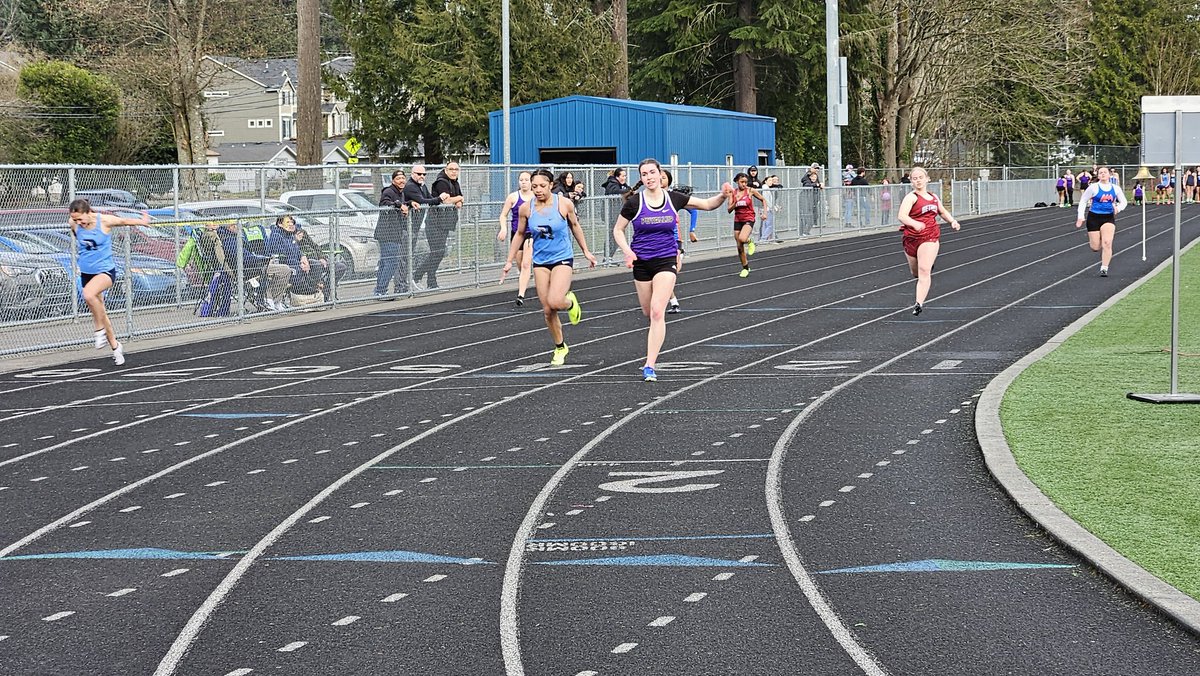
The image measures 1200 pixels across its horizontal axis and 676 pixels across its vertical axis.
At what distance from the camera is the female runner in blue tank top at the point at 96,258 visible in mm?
16281

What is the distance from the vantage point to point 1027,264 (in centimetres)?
3080

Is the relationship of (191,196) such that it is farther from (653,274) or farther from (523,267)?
(653,274)

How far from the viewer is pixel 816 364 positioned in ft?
49.6

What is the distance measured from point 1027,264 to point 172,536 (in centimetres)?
2522

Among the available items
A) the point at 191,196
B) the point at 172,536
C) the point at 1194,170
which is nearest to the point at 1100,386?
the point at 172,536

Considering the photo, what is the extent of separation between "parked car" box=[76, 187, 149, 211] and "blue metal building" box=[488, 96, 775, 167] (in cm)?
2181

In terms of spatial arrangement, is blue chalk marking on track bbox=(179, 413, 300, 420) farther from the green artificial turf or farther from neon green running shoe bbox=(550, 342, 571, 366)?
the green artificial turf

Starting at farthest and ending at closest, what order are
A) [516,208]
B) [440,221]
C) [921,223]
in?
[440,221] < [516,208] < [921,223]

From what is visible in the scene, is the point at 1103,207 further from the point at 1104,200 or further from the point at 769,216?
the point at 769,216

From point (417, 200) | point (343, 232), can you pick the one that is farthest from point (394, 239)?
point (343, 232)

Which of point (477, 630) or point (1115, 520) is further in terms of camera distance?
point (1115, 520)

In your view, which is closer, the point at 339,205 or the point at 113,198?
the point at 113,198

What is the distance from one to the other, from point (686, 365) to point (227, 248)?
7.51 m

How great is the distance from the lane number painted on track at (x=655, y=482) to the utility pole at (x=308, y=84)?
20965 mm
